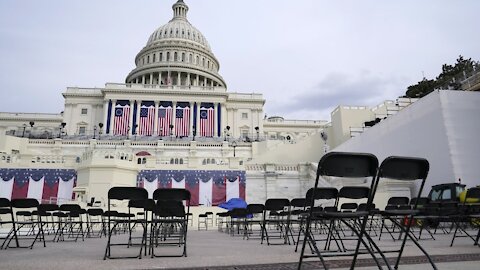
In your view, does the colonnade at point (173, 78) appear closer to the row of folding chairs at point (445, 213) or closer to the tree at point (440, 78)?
the tree at point (440, 78)

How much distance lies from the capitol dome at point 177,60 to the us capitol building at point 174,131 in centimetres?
25

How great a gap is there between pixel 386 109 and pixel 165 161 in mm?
24259

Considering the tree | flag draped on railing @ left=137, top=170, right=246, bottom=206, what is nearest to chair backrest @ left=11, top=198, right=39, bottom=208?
flag draped on railing @ left=137, top=170, right=246, bottom=206

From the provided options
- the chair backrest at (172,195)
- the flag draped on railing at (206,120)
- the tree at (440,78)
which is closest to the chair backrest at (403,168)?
the chair backrest at (172,195)

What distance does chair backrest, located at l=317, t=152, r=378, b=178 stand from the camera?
9.95 feet

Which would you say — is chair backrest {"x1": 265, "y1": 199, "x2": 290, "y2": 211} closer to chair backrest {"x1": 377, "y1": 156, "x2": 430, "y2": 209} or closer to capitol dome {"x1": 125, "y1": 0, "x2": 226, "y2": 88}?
chair backrest {"x1": 377, "y1": 156, "x2": 430, "y2": 209}

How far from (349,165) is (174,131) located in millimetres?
55138

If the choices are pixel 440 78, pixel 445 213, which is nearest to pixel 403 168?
pixel 445 213

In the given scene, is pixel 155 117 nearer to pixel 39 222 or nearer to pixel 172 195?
pixel 39 222

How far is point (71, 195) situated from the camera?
29.8 meters

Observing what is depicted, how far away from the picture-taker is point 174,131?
187 ft

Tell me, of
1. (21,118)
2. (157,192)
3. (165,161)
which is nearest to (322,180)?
(165,161)

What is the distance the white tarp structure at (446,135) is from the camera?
17922 millimetres

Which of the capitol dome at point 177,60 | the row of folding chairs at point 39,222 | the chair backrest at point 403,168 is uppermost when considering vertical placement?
the capitol dome at point 177,60
